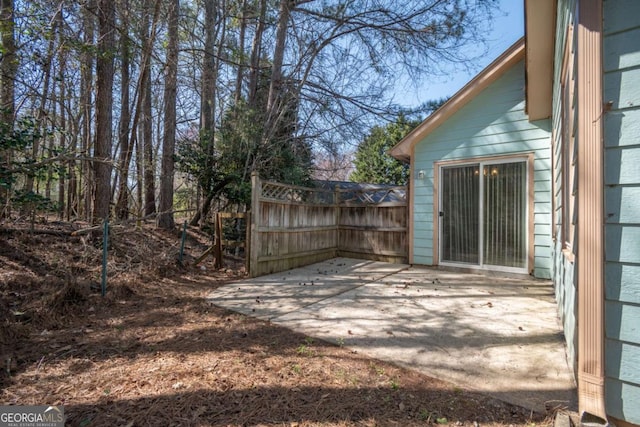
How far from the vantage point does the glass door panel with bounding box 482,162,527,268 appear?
495cm

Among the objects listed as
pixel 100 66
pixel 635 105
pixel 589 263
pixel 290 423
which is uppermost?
pixel 100 66

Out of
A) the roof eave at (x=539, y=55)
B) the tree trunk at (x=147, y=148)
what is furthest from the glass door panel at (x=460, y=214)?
the tree trunk at (x=147, y=148)

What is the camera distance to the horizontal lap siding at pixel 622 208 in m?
1.46

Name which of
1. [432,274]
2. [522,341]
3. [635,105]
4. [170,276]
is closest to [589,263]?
[635,105]

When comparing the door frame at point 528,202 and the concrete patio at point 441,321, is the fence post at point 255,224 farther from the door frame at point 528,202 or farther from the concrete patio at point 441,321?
the door frame at point 528,202

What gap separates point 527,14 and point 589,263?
10.1 ft

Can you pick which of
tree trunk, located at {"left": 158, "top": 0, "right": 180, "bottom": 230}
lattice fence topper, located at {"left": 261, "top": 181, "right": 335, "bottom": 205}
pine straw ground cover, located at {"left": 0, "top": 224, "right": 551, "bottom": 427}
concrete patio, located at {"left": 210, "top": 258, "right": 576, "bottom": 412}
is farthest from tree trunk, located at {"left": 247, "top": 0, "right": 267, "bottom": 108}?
pine straw ground cover, located at {"left": 0, "top": 224, "right": 551, "bottom": 427}

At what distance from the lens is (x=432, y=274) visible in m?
5.42

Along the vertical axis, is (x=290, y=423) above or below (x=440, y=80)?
below

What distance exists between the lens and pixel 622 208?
1.50 m

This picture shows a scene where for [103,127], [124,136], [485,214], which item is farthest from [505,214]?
[124,136]

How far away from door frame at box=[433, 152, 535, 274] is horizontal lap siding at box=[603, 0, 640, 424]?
380 cm

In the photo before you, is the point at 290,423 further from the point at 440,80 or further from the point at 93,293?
the point at 440,80

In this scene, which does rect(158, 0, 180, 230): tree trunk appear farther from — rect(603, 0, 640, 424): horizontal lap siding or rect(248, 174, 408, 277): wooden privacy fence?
rect(603, 0, 640, 424): horizontal lap siding
